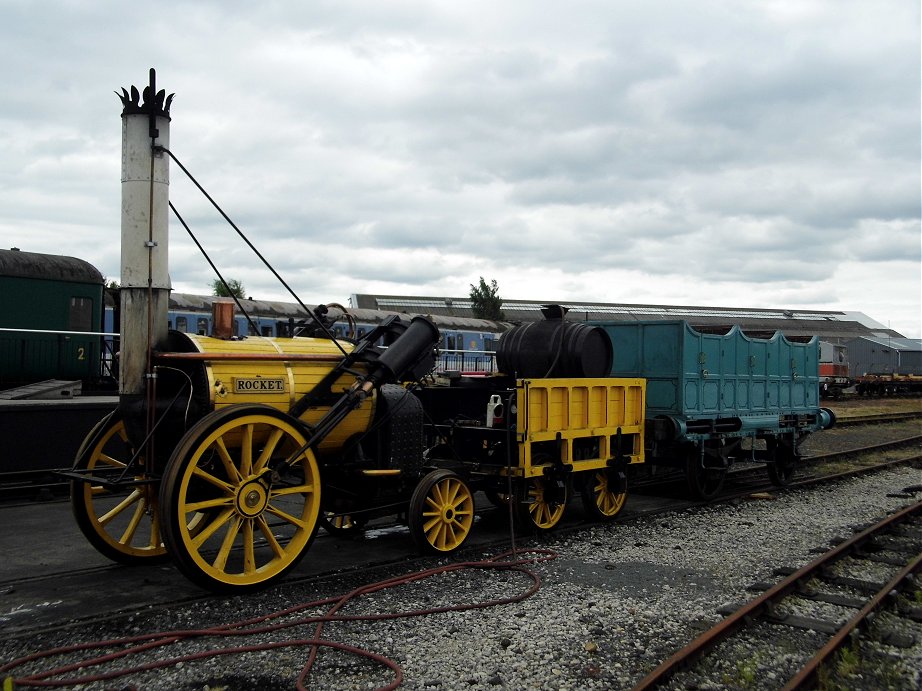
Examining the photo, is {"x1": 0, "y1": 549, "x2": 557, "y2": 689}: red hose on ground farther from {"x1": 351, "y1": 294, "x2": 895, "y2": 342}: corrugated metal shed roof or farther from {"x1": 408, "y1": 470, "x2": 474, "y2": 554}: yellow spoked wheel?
{"x1": 351, "y1": 294, "x2": 895, "y2": 342}: corrugated metal shed roof

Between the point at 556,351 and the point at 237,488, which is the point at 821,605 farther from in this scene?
the point at 237,488

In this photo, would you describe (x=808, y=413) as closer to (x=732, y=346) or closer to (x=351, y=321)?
(x=732, y=346)

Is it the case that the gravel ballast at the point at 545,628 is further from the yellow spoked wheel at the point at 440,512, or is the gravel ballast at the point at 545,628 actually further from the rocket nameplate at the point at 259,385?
the rocket nameplate at the point at 259,385

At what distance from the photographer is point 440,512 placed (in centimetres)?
780

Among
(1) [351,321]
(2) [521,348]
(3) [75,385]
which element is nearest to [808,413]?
(2) [521,348]

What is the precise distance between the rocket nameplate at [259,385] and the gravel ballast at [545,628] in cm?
168

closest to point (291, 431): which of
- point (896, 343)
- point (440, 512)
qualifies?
point (440, 512)

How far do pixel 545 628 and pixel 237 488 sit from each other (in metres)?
2.62

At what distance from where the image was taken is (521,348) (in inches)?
376

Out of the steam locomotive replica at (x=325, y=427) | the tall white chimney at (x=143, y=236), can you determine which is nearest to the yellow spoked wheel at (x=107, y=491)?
the steam locomotive replica at (x=325, y=427)

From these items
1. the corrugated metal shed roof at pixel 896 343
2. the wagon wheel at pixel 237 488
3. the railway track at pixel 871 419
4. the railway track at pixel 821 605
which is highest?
the corrugated metal shed roof at pixel 896 343

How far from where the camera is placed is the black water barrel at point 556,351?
930 cm

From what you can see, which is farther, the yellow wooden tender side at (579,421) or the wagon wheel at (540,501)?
the wagon wheel at (540,501)

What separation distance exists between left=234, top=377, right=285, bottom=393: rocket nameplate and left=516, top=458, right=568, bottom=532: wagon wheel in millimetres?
3125
